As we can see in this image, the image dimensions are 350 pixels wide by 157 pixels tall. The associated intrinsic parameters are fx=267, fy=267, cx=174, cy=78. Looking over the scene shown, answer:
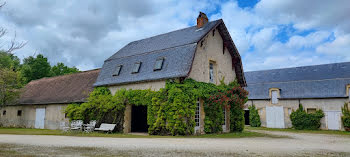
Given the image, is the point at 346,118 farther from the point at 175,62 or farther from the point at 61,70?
the point at 61,70

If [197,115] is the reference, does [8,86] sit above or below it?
above

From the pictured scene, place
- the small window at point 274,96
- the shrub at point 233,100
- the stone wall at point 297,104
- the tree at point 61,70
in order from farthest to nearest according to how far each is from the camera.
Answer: the tree at point 61,70, the small window at point 274,96, the stone wall at point 297,104, the shrub at point 233,100

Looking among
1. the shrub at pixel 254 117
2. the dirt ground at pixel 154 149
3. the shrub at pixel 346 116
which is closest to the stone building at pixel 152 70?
the dirt ground at pixel 154 149

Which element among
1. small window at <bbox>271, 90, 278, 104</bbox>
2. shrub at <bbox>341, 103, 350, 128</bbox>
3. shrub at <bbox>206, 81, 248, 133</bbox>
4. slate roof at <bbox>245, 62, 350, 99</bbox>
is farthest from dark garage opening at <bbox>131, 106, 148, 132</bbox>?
shrub at <bbox>341, 103, 350, 128</bbox>

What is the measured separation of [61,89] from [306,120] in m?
22.3

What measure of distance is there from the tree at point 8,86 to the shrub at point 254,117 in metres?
23.1

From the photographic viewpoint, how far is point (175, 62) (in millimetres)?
15922

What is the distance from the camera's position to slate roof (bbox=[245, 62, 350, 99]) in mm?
24911

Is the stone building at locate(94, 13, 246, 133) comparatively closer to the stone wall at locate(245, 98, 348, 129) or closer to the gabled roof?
the gabled roof

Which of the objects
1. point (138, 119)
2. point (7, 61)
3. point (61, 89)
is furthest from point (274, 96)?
point (7, 61)

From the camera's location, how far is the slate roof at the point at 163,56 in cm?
1573

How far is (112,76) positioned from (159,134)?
6358mm

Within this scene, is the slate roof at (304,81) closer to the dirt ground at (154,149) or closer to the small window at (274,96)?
the small window at (274,96)

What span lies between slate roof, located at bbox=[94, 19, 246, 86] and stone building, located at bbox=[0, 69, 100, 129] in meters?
3.02
